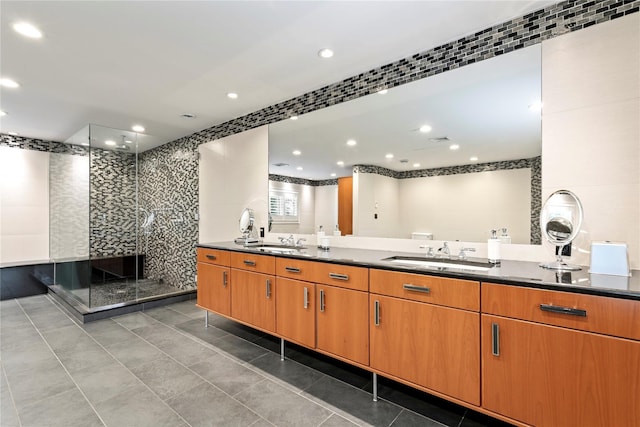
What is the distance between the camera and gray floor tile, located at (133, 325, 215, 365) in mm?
2508

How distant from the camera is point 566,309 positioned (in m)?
1.24

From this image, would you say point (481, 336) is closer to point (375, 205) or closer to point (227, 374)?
point (375, 205)

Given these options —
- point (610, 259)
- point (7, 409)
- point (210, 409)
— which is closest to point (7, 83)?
point (7, 409)

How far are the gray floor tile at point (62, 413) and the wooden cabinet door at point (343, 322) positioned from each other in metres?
1.37

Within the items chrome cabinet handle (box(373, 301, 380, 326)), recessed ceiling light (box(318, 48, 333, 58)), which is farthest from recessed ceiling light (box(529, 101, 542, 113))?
chrome cabinet handle (box(373, 301, 380, 326))

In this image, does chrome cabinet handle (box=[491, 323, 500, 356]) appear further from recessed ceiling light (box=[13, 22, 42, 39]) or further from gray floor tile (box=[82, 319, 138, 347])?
recessed ceiling light (box=[13, 22, 42, 39])

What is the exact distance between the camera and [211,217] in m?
4.15

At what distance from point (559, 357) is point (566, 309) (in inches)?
8.2

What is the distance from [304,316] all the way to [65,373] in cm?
183

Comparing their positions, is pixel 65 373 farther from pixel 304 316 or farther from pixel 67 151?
pixel 67 151

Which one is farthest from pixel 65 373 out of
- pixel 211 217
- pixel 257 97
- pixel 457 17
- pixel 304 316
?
pixel 457 17

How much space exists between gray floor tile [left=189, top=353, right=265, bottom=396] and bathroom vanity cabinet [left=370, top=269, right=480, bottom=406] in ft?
3.01

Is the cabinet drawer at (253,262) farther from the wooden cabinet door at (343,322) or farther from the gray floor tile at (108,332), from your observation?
the gray floor tile at (108,332)

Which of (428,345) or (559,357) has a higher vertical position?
(559,357)
